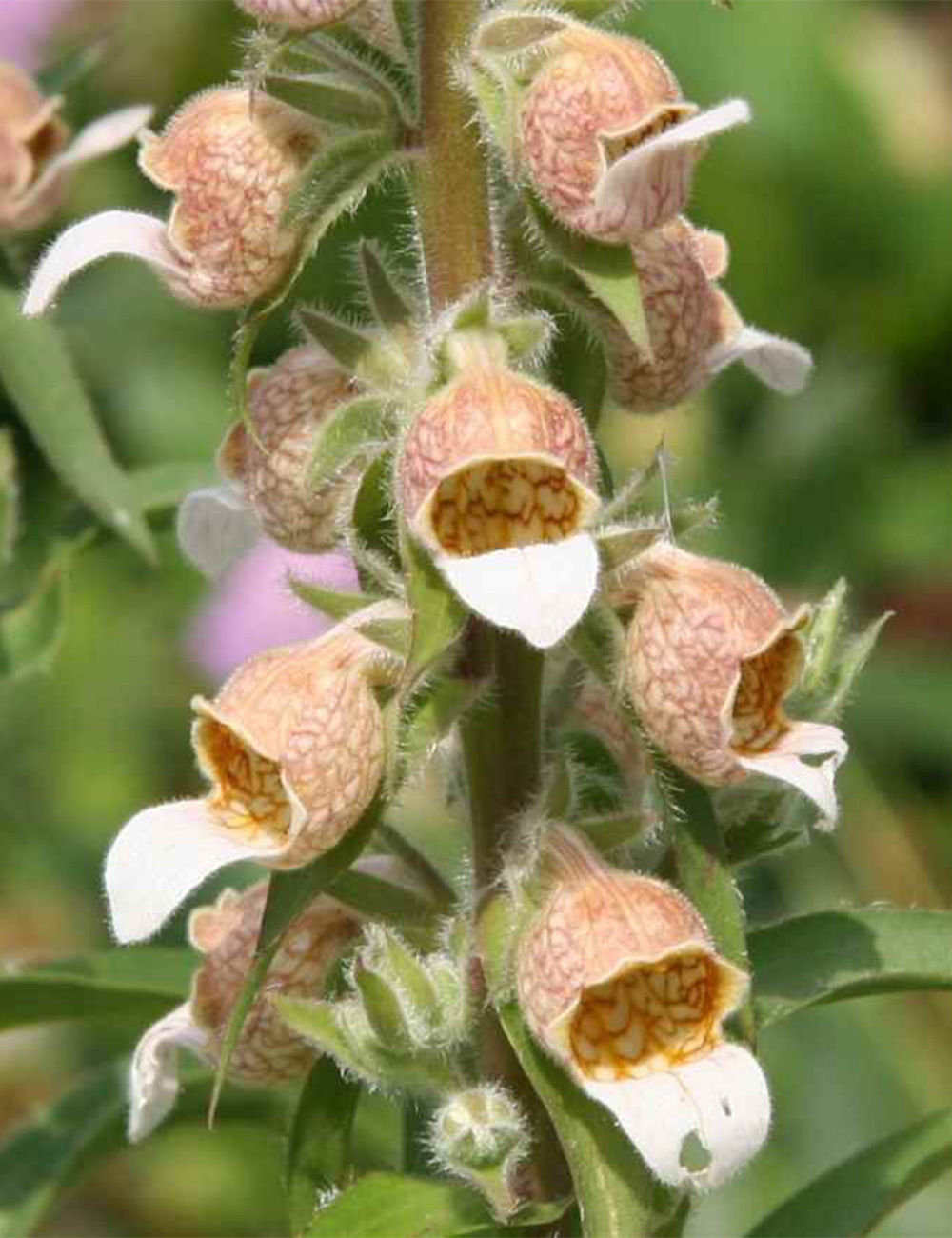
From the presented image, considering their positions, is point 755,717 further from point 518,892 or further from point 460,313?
point 460,313

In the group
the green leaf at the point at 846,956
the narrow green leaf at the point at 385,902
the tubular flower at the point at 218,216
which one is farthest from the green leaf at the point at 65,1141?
the tubular flower at the point at 218,216

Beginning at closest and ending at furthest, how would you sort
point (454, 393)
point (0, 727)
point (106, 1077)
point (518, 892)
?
point (454, 393)
point (518, 892)
point (106, 1077)
point (0, 727)

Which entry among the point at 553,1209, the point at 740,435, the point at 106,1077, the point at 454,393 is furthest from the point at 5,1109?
the point at 454,393

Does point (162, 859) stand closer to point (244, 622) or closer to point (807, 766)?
point (807, 766)

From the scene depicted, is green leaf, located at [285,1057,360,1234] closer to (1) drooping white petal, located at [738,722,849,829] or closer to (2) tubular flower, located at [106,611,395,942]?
(2) tubular flower, located at [106,611,395,942]

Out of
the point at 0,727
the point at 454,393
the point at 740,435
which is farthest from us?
the point at 740,435

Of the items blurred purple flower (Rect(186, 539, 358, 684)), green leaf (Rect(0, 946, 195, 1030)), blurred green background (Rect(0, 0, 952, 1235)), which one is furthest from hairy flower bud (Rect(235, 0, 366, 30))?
blurred purple flower (Rect(186, 539, 358, 684))

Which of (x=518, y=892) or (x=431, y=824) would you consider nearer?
(x=518, y=892)

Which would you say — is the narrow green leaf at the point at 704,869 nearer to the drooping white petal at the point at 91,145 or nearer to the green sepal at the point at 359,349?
the green sepal at the point at 359,349
